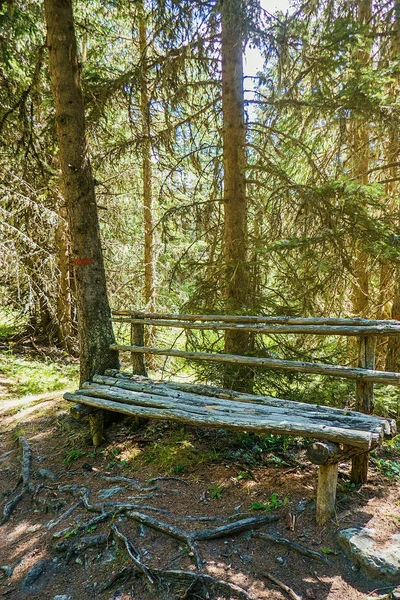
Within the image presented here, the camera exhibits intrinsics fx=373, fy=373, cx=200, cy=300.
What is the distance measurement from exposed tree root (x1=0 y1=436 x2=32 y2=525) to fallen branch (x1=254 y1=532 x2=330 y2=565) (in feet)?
8.77

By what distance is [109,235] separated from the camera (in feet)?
35.2

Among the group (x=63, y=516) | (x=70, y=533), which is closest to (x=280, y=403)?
(x=70, y=533)

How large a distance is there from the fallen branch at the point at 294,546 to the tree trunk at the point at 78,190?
3.13 m

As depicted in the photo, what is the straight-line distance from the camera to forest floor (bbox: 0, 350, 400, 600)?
8.73ft

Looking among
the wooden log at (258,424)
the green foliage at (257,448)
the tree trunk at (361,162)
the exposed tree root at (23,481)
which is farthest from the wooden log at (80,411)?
the tree trunk at (361,162)

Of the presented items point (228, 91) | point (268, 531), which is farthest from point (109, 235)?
point (268, 531)

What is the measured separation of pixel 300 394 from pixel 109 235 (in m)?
7.72

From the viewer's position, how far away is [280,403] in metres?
3.83

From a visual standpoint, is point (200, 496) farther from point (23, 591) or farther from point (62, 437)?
point (62, 437)

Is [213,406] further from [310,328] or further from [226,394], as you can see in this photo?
[310,328]

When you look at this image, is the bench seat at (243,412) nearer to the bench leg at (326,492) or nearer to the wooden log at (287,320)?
the bench leg at (326,492)

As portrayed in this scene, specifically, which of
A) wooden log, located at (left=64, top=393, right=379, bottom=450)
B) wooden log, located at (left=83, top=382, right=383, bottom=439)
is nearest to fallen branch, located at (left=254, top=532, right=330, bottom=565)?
wooden log, located at (left=64, top=393, right=379, bottom=450)

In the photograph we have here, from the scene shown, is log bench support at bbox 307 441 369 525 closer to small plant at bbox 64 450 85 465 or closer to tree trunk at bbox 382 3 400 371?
tree trunk at bbox 382 3 400 371

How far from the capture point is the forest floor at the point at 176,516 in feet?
8.73
